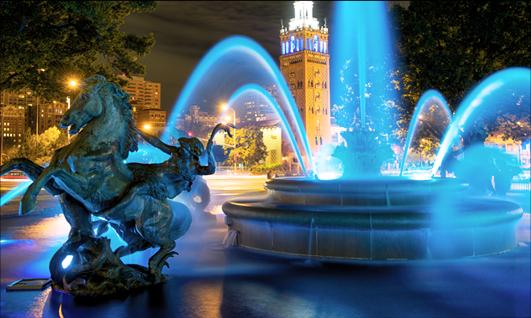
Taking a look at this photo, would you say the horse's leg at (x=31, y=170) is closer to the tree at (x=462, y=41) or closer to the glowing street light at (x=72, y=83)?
the glowing street light at (x=72, y=83)

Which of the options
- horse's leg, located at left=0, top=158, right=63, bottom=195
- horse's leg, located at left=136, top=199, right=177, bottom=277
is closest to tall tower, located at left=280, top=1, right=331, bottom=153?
horse's leg, located at left=136, top=199, right=177, bottom=277

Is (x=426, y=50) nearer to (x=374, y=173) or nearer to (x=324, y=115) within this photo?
(x=374, y=173)

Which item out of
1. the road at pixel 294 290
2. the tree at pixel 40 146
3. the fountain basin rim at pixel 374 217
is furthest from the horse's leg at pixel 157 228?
the tree at pixel 40 146

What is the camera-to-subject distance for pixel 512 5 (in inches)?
885

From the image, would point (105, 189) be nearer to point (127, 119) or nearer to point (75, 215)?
point (75, 215)

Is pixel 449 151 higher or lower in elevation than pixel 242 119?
lower

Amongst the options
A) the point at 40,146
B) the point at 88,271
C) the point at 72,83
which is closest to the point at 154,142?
the point at 88,271

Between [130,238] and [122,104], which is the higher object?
[122,104]

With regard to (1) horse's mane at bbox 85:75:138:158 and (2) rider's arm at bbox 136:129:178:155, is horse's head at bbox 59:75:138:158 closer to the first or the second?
(1) horse's mane at bbox 85:75:138:158

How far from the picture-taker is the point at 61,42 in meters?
17.8

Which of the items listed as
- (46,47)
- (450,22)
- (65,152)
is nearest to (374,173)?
(65,152)

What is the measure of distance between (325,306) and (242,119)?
126 meters

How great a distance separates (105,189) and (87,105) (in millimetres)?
1052

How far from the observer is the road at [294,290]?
208 inches
